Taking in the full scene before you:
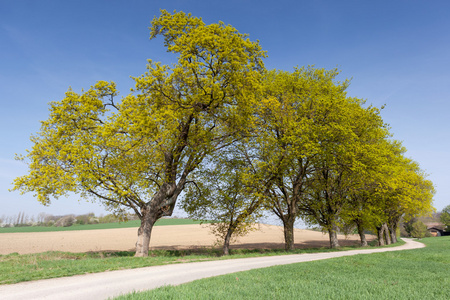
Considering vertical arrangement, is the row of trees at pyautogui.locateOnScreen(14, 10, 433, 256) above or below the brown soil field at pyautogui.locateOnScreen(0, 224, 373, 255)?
above

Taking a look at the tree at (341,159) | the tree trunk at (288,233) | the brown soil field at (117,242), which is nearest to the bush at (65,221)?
the brown soil field at (117,242)

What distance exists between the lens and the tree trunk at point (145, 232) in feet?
62.1

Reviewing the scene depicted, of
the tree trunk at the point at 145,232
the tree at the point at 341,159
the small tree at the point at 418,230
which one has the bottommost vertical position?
the small tree at the point at 418,230

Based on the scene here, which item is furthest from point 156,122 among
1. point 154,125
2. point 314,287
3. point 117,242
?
point 117,242

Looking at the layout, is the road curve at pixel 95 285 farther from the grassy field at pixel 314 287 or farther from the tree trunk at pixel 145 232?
the tree trunk at pixel 145 232

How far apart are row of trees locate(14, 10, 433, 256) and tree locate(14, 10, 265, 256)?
0.26ft

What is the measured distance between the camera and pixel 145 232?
1931cm

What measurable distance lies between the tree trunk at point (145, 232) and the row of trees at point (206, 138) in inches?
2.7

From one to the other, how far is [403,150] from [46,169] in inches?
1874

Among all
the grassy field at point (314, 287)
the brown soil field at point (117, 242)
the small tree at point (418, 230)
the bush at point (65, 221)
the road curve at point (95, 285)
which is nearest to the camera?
the grassy field at point (314, 287)

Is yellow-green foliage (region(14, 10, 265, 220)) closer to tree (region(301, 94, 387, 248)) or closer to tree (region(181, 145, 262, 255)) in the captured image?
tree (region(181, 145, 262, 255))

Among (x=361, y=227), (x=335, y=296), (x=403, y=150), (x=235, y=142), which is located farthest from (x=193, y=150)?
(x=403, y=150)

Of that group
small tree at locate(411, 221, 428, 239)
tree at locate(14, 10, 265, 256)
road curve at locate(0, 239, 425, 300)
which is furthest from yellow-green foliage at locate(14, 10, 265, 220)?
small tree at locate(411, 221, 428, 239)

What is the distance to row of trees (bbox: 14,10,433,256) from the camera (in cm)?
1750
